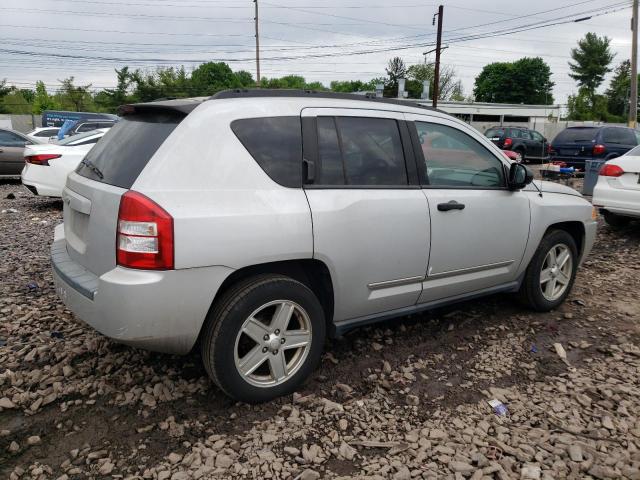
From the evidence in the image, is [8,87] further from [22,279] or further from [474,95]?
[474,95]

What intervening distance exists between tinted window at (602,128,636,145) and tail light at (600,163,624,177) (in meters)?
8.36

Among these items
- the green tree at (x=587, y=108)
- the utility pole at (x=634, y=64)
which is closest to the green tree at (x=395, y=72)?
the green tree at (x=587, y=108)

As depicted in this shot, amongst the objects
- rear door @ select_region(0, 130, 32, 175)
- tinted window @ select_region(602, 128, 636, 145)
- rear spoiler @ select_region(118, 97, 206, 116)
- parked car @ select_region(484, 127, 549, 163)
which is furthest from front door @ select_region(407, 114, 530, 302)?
parked car @ select_region(484, 127, 549, 163)

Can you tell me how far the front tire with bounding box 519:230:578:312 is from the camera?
440 cm

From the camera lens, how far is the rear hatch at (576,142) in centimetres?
1477

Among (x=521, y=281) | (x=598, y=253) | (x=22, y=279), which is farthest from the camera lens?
(x=598, y=253)

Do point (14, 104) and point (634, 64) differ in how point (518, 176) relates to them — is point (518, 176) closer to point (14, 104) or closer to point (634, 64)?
point (634, 64)

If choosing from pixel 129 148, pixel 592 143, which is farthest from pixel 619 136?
pixel 129 148

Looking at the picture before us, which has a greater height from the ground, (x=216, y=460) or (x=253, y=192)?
(x=253, y=192)

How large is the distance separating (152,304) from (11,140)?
1292 cm

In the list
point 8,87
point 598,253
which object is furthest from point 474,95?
point 598,253

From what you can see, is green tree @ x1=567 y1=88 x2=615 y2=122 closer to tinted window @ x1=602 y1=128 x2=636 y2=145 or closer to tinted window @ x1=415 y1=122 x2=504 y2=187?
tinted window @ x1=602 y1=128 x2=636 y2=145

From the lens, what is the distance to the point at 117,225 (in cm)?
262

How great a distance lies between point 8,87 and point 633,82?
67206mm
